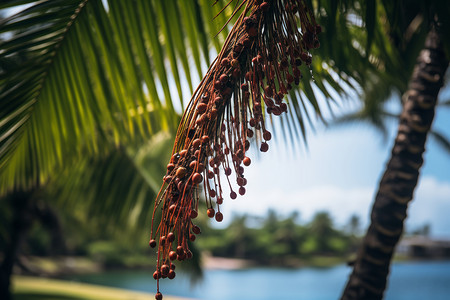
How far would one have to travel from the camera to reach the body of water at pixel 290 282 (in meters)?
26.1

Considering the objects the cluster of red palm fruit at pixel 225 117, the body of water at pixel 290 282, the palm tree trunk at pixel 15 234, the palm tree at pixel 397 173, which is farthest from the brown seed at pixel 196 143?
the body of water at pixel 290 282

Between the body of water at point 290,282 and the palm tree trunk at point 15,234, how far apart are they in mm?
17123

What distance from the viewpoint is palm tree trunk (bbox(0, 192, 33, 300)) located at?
5070 millimetres

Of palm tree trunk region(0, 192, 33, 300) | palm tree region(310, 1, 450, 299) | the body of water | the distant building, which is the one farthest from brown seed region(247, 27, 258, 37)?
Result: the distant building

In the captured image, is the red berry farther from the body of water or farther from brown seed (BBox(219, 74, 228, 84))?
the body of water

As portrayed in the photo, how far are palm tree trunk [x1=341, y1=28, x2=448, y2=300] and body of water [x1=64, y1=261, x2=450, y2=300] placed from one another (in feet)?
69.2

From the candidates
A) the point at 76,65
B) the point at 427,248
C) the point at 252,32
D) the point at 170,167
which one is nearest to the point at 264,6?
the point at 252,32

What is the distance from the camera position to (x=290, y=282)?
33.3 meters

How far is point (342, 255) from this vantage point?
36375mm

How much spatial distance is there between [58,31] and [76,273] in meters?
28.9

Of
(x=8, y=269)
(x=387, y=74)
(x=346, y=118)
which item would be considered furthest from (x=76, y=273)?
(x=387, y=74)

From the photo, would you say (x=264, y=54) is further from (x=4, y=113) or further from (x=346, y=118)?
(x=346, y=118)

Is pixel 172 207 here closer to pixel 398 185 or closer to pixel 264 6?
pixel 264 6

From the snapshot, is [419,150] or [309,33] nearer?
[309,33]
